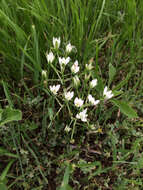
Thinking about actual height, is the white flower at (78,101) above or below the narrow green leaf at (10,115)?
above

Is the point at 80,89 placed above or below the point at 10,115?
above

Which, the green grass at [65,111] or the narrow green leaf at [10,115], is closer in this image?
the narrow green leaf at [10,115]

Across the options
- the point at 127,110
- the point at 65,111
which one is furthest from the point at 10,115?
the point at 127,110

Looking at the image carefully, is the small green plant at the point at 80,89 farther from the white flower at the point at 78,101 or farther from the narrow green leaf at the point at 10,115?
the narrow green leaf at the point at 10,115

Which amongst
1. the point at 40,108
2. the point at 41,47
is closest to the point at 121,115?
the point at 40,108

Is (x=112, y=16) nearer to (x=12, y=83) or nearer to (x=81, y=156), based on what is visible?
(x=12, y=83)

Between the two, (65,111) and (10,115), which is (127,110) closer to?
(65,111)

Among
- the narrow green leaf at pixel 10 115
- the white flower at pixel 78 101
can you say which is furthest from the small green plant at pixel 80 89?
the narrow green leaf at pixel 10 115

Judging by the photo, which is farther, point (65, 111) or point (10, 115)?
point (65, 111)
